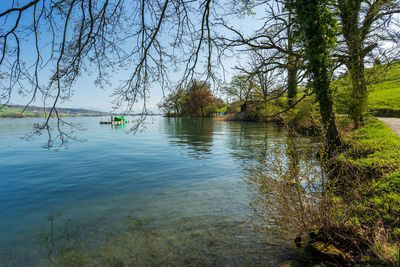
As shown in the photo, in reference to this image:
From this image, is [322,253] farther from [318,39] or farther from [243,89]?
[318,39]

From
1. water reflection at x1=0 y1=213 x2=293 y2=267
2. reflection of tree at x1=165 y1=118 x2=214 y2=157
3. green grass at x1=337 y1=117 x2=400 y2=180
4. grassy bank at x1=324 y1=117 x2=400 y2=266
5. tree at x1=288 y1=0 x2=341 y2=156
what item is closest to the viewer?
grassy bank at x1=324 y1=117 x2=400 y2=266

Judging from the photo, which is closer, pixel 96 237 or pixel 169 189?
pixel 96 237

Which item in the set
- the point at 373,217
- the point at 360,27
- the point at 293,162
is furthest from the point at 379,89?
the point at 293,162

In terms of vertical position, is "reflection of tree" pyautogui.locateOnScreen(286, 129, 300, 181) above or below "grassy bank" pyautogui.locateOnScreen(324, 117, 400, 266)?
above

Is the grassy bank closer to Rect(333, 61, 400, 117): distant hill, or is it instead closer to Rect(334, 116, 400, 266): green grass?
Rect(334, 116, 400, 266): green grass

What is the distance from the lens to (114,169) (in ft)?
37.8

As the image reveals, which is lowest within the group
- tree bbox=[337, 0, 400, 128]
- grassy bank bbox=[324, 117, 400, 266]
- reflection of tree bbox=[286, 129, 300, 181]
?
grassy bank bbox=[324, 117, 400, 266]

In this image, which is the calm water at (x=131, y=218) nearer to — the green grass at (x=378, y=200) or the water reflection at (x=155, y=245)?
the water reflection at (x=155, y=245)

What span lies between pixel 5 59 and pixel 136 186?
6.13 metres

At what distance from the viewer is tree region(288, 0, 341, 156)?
805cm

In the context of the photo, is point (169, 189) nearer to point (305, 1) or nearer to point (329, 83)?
point (329, 83)

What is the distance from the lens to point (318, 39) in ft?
26.8

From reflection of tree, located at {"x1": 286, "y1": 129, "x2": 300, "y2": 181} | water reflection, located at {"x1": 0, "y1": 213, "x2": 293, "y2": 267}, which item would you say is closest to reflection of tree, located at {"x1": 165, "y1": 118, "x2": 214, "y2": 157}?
water reflection, located at {"x1": 0, "y1": 213, "x2": 293, "y2": 267}

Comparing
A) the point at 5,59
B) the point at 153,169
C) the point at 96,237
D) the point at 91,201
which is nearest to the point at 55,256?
the point at 96,237
